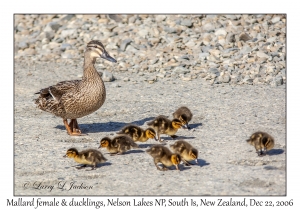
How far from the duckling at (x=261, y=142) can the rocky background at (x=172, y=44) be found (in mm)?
3393

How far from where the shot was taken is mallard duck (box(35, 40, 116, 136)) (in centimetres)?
985

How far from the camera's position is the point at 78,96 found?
988 cm

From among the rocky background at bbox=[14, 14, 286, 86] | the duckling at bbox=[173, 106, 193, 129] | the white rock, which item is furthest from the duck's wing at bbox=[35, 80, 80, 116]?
the white rock

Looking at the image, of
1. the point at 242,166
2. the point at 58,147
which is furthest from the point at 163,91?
the point at 242,166

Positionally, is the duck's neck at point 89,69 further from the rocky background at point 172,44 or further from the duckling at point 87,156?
the rocky background at point 172,44

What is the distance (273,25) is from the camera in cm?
1468

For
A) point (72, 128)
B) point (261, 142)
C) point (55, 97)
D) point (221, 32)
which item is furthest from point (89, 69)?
point (221, 32)

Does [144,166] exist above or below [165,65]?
below

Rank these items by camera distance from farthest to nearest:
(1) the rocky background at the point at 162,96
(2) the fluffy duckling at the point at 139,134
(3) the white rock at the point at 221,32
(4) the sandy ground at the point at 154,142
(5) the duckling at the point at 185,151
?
1. (3) the white rock at the point at 221,32
2. (2) the fluffy duckling at the point at 139,134
3. (5) the duckling at the point at 185,151
4. (1) the rocky background at the point at 162,96
5. (4) the sandy ground at the point at 154,142

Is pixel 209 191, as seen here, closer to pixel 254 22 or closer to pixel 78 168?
pixel 78 168

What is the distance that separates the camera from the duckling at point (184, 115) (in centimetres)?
981

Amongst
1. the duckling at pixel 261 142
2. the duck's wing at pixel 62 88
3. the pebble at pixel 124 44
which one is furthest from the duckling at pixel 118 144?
the pebble at pixel 124 44

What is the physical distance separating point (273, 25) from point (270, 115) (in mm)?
4744

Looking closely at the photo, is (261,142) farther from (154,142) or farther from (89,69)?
(89,69)
